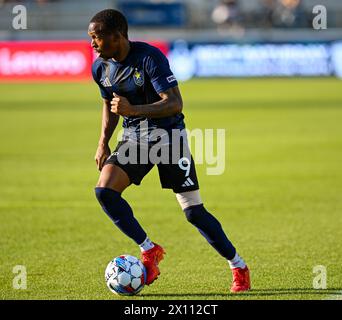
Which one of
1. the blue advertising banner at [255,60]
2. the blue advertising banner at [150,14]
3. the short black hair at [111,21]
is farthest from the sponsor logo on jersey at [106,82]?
the blue advertising banner at [150,14]

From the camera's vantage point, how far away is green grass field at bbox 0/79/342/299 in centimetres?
838

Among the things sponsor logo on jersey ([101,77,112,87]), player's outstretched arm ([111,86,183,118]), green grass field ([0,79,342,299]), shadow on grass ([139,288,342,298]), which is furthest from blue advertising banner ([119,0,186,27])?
shadow on grass ([139,288,342,298])

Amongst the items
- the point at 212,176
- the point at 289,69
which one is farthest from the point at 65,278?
the point at 289,69

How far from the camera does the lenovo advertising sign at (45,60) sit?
34.7 meters

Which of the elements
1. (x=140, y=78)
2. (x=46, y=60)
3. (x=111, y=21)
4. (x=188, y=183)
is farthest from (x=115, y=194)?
(x=46, y=60)

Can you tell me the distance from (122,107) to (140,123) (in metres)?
0.56

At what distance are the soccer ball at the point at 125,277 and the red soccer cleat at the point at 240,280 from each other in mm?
801

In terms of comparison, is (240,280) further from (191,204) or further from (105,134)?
(105,134)

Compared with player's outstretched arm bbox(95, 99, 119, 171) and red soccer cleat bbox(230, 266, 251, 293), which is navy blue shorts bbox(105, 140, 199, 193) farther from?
red soccer cleat bbox(230, 266, 251, 293)

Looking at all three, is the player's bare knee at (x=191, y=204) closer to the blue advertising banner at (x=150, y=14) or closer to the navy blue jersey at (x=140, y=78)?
the navy blue jersey at (x=140, y=78)

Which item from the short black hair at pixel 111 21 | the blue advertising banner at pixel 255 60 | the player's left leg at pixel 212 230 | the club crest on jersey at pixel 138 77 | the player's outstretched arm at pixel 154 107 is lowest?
the blue advertising banner at pixel 255 60

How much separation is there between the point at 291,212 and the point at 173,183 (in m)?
4.61

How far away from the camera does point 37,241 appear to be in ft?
34.2

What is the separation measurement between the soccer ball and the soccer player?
0.16 metres
